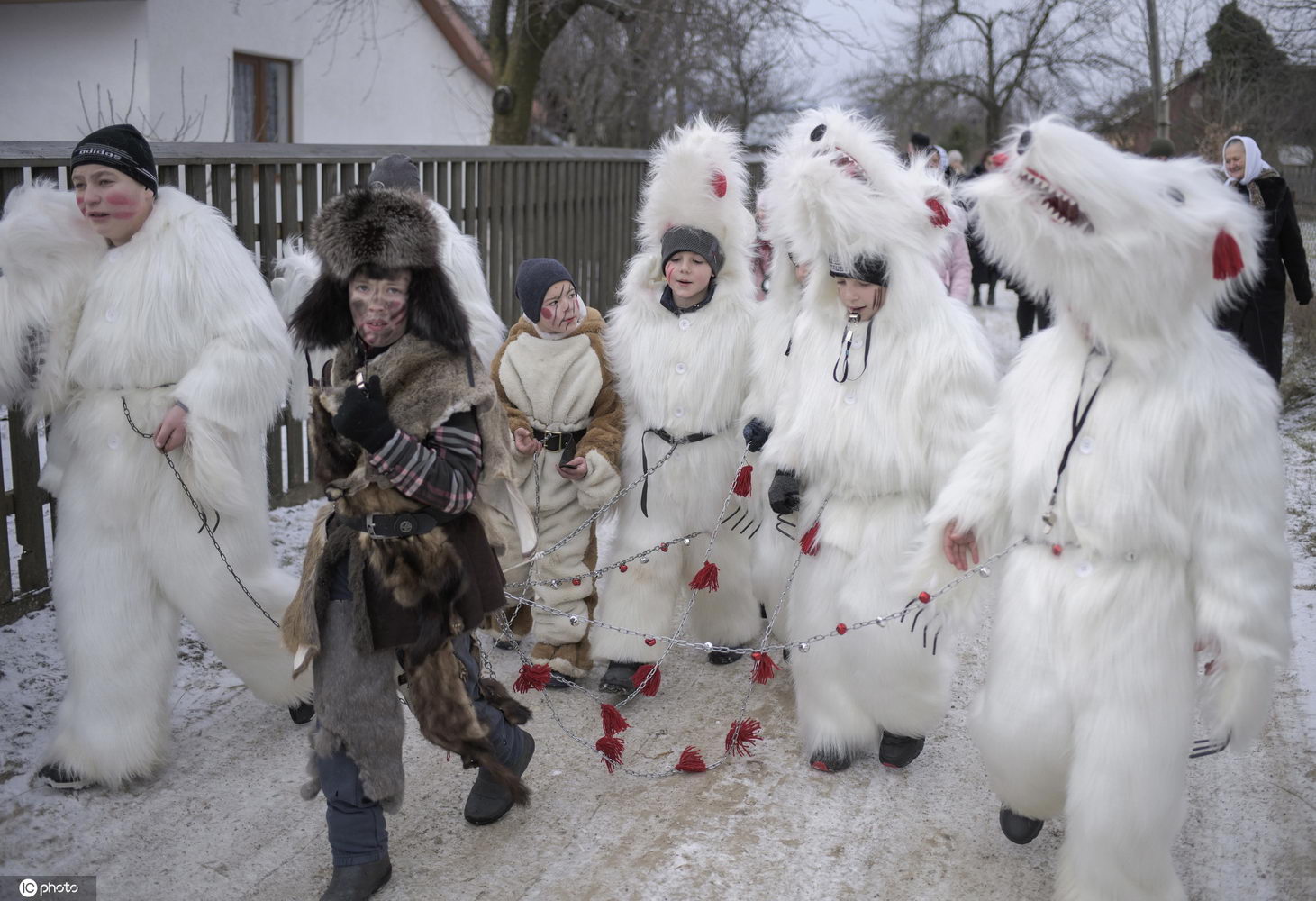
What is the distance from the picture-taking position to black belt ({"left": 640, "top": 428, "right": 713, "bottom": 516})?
4891 millimetres

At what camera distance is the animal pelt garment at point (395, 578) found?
127 inches

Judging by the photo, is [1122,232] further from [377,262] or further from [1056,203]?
[377,262]

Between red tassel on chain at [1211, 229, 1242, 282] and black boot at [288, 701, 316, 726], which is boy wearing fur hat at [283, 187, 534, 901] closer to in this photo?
black boot at [288, 701, 316, 726]

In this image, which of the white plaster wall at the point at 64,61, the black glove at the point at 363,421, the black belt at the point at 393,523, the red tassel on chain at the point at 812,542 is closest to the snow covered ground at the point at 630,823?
the red tassel on chain at the point at 812,542

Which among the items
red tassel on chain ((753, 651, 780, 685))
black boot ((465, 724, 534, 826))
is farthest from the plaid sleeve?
red tassel on chain ((753, 651, 780, 685))

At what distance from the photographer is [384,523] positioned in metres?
3.28

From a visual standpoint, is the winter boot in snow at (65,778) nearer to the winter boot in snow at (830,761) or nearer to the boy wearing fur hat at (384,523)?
the boy wearing fur hat at (384,523)

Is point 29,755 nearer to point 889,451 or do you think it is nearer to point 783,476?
point 783,476

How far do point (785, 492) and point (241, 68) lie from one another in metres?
13.2

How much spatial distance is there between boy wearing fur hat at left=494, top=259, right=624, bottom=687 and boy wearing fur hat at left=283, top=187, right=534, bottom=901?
154cm

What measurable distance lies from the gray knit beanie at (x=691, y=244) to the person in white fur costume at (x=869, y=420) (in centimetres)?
54

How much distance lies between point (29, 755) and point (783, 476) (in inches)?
113

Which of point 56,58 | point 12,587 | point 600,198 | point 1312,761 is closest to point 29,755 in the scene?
point 12,587

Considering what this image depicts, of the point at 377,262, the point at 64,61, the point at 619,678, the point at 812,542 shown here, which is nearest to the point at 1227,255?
the point at 812,542
